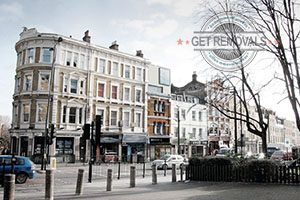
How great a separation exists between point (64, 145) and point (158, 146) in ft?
44.7

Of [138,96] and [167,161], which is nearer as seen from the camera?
[167,161]

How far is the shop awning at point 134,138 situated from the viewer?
37.4 metres

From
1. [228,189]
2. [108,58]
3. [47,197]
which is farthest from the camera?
[108,58]

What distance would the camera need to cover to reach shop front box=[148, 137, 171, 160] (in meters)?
40.3

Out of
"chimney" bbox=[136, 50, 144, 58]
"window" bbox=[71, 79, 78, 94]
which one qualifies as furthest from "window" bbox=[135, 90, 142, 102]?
"window" bbox=[71, 79, 78, 94]

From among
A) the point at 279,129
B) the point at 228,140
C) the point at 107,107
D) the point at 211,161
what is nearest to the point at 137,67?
the point at 107,107

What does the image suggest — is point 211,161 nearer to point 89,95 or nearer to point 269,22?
point 269,22

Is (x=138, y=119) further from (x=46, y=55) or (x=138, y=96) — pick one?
(x=46, y=55)

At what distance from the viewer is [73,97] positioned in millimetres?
34000

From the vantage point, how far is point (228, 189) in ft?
37.7

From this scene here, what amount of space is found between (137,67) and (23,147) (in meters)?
17.6

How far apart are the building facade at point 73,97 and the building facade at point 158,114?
72.7 inches

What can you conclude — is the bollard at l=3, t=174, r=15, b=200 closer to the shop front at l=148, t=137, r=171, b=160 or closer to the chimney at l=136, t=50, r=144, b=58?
the shop front at l=148, t=137, r=171, b=160

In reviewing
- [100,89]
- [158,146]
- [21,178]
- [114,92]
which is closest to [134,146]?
[158,146]
